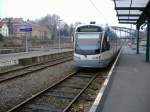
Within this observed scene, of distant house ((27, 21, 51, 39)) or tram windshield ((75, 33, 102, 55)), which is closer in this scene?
tram windshield ((75, 33, 102, 55))

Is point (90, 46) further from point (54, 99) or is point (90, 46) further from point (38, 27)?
point (38, 27)

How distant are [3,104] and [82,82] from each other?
20.5ft

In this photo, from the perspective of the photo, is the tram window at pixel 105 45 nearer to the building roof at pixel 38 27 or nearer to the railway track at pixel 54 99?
the railway track at pixel 54 99

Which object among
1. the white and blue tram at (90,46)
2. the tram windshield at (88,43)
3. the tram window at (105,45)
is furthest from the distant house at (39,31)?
the tram windshield at (88,43)

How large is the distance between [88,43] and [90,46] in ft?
0.72

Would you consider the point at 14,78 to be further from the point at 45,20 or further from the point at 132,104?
the point at 45,20

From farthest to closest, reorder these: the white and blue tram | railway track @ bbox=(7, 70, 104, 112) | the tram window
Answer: the tram window → the white and blue tram → railway track @ bbox=(7, 70, 104, 112)

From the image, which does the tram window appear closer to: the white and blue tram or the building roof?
the white and blue tram

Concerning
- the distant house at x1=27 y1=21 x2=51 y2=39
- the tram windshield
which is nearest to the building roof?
the distant house at x1=27 y1=21 x2=51 y2=39

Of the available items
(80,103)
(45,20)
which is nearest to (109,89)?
(80,103)

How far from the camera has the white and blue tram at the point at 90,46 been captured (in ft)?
60.4

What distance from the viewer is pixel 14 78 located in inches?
623

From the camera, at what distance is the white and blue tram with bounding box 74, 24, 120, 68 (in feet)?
60.4

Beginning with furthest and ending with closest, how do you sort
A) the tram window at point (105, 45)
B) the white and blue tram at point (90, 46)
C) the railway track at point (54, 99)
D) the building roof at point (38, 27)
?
1. the building roof at point (38, 27)
2. the tram window at point (105, 45)
3. the white and blue tram at point (90, 46)
4. the railway track at point (54, 99)
